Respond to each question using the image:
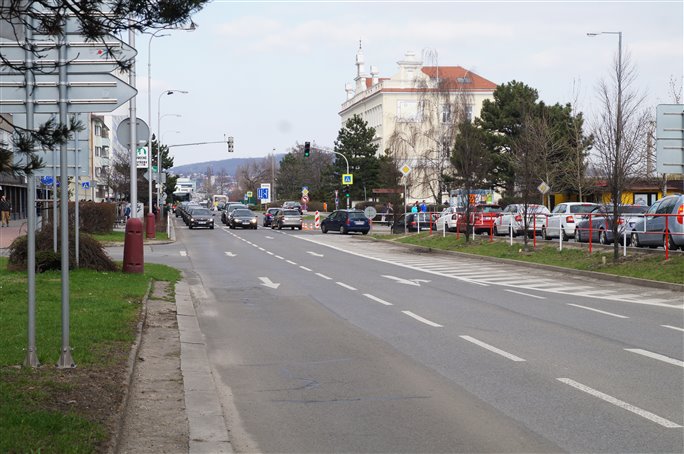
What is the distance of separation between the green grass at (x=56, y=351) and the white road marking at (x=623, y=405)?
14.2 ft

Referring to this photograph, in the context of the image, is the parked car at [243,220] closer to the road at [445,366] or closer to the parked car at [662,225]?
the parked car at [662,225]

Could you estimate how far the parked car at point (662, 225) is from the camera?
22.6 meters


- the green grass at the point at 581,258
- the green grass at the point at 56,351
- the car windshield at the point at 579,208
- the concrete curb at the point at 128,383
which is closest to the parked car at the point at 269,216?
the green grass at the point at 581,258

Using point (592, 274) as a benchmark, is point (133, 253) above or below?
above

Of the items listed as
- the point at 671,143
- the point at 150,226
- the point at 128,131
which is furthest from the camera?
the point at 150,226

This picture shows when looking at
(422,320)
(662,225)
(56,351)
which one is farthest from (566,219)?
(56,351)

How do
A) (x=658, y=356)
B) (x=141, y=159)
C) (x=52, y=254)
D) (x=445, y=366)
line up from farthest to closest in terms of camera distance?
(x=141, y=159)
(x=52, y=254)
(x=658, y=356)
(x=445, y=366)

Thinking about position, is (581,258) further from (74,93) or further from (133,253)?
(74,93)

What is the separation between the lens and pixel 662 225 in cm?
2400

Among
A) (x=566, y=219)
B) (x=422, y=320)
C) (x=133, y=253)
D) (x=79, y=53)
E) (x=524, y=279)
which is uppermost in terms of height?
(x=79, y=53)

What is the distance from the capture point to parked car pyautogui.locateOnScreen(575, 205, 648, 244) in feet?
82.8

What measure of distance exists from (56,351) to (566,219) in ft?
93.7

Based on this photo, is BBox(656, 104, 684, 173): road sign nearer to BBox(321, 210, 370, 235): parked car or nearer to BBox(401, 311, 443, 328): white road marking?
BBox(401, 311, 443, 328): white road marking

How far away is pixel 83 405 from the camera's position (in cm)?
677
